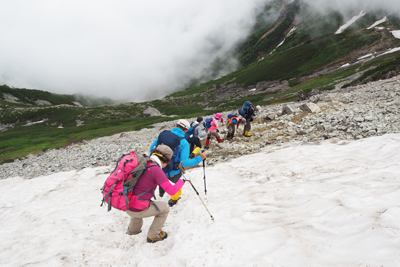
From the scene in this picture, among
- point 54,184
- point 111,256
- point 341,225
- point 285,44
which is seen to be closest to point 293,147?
point 341,225

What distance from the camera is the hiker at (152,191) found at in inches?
170

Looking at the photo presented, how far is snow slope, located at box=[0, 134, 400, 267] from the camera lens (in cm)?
354

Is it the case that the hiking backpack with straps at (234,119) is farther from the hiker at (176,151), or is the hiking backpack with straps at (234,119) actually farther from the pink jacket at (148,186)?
the pink jacket at (148,186)

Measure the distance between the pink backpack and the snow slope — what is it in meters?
1.57

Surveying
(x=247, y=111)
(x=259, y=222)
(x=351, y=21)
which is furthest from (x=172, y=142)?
(x=351, y=21)

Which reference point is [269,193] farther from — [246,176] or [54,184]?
[54,184]

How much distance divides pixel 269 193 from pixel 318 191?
4.66ft

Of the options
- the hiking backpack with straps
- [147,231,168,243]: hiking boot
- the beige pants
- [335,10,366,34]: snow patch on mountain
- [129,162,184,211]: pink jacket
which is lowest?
[147,231,168,243]: hiking boot

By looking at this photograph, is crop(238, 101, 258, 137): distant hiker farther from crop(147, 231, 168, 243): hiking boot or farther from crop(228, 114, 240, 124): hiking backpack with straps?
crop(147, 231, 168, 243): hiking boot

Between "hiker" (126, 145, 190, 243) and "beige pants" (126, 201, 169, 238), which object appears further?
"beige pants" (126, 201, 169, 238)

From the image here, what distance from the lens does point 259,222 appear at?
190 inches

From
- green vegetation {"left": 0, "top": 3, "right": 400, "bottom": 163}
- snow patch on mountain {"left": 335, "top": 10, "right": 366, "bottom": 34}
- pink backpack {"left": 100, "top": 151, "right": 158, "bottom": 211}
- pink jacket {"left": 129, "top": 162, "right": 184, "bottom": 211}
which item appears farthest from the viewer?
snow patch on mountain {"left": 335, "top": 10, "right": 366, "bottom": 34}

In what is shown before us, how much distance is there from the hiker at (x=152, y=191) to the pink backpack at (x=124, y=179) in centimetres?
17

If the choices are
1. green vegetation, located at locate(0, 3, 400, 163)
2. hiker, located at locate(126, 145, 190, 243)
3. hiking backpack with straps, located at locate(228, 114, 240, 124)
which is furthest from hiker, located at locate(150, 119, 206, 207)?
green vegetation, located at locate(0, 3, 400, 163)
